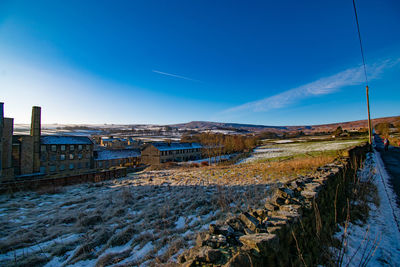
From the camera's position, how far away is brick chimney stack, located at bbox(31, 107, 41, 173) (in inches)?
1236

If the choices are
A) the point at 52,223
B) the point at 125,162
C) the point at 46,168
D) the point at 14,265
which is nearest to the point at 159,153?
the point at 125,162

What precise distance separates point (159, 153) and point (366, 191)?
1638 inches

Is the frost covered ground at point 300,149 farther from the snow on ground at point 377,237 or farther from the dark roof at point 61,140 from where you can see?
the dark roof at point 61,140

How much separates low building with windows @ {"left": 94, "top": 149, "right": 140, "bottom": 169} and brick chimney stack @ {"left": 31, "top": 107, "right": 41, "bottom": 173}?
10600 millimetres

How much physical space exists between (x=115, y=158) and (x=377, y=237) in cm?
4767

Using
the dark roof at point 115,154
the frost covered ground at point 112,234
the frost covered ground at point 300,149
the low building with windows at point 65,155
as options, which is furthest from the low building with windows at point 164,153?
the frost covered ground at point 112,234

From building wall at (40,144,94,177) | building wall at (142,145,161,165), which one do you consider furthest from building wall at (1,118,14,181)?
building wall at (142,145,161,165)

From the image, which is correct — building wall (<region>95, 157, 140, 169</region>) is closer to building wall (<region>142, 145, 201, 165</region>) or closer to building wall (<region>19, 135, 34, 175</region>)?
building wall (<region>142, 145, 201, 165</region>)

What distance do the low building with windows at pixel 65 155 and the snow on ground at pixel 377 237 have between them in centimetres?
4167

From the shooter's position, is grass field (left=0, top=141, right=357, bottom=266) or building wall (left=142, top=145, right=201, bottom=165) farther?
building wall (left=142, top=145, right=201, bottom=165)

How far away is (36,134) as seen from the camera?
32500mm

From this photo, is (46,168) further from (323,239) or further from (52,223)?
(323,239)

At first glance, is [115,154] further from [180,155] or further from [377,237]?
[377,237]

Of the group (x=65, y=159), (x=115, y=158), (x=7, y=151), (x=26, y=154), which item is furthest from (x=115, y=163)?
(x=7, y=151)
